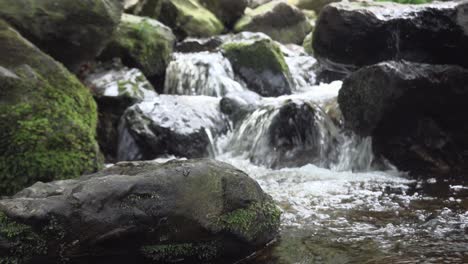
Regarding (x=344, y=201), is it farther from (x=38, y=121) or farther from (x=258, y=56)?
(x=258, y=56)

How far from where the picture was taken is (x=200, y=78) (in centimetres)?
1104

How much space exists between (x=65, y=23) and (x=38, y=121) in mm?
2587

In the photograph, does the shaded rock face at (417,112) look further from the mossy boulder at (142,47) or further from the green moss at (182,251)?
the mossy boulder at (142,47)

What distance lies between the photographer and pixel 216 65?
11.4 metres

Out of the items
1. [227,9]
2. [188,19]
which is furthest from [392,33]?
[227,9]

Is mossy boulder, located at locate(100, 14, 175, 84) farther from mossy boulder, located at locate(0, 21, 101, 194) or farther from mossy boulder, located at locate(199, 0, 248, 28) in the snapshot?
mossy boulder, located at locate(199, 0, 248, 28)

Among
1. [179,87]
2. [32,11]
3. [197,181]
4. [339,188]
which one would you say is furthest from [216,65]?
[197,181]

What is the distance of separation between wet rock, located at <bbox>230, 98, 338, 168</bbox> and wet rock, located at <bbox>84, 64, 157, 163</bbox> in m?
2.46

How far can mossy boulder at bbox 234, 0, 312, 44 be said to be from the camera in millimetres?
17750

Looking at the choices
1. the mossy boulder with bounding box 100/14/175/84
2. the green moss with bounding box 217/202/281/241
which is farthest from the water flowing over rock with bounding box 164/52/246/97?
the green moss with bounding box 217/202/281/241

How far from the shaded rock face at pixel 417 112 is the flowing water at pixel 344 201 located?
1.17ft

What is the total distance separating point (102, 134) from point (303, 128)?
142 inches

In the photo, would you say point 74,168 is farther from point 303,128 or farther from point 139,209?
point 303,128

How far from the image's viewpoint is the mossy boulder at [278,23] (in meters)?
17.8
